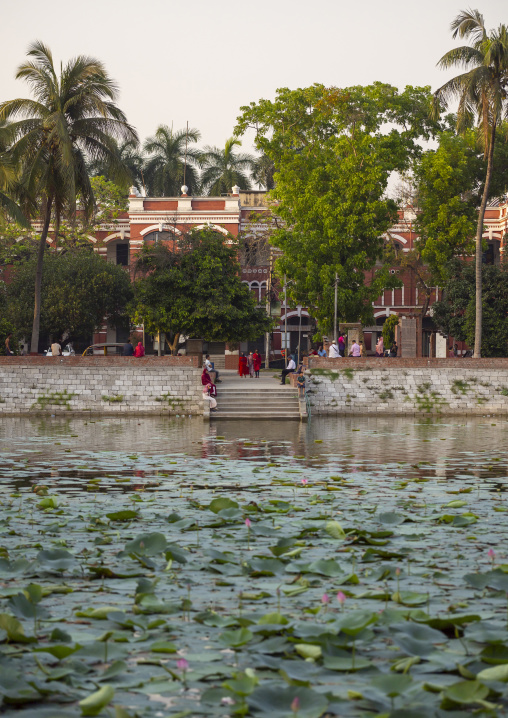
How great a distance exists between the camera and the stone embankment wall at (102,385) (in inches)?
977

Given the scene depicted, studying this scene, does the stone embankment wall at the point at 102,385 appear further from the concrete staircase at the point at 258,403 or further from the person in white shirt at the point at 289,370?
the person in white shirt at the point at 289,370

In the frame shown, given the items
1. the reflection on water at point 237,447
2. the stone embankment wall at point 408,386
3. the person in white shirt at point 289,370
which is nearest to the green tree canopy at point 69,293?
the person in white shirt at point 289,370

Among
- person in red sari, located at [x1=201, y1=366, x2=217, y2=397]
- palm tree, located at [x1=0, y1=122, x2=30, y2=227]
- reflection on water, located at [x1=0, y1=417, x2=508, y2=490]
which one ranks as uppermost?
palm tree, located at [x1=0, y1=122, x2=30, y2=227]

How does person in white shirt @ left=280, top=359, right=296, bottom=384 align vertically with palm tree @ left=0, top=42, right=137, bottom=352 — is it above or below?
below

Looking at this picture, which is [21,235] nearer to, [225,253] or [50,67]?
[225,253]

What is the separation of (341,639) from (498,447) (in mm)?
11067

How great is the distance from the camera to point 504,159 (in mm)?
34875

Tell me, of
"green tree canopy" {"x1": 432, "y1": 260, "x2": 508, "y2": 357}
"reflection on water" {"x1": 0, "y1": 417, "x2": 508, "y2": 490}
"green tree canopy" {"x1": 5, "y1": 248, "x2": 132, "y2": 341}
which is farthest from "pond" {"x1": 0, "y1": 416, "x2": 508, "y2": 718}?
"green tree canopy" {"x1": 5, "y1": 248, "x2": 132, "y2": 341}

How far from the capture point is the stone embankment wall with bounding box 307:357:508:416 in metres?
25.3

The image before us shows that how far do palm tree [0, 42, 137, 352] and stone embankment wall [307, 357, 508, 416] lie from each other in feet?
31.1

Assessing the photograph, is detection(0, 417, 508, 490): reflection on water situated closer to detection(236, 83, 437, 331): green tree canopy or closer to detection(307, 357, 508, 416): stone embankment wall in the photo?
detection(307, 357, 508, 416): stone embankment wall

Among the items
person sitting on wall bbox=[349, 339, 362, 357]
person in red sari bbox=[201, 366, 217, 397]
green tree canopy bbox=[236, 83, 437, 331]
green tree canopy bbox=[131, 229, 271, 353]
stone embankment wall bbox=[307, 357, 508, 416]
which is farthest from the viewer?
green tree canopy bbox=[131, 229, 271, 353]

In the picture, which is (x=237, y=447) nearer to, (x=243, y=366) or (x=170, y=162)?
(x=243, y=366)

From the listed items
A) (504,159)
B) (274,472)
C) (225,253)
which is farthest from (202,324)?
(274,472)
